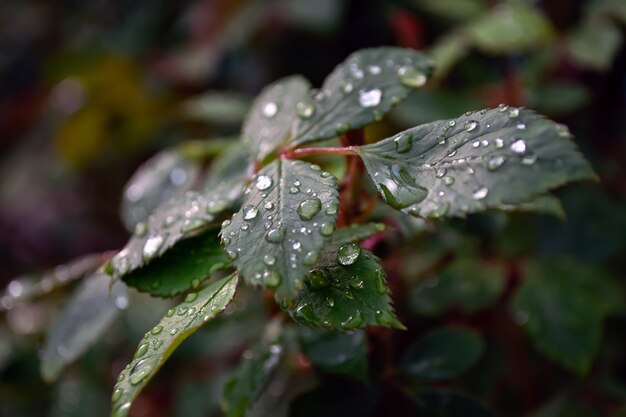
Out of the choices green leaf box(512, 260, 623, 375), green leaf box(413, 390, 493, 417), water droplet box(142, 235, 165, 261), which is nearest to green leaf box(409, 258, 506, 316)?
green leaf box(512, 260, 623, 375)

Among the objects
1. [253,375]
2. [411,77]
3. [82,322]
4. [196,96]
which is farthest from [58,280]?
[196,96]

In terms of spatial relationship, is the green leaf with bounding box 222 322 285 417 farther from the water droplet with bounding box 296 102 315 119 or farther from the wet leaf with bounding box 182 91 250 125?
the wet leaf with bounding box 182 91 250 125

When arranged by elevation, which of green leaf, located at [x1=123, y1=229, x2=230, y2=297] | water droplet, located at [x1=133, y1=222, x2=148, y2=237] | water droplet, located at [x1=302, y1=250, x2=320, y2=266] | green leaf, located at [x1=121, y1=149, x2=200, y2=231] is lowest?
green leaf, located at [x1=121, y1=149, x2=200, y2=231]

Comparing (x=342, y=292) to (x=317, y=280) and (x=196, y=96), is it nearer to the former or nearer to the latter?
(x=317, y=280)

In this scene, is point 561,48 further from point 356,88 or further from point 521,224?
point 356,88

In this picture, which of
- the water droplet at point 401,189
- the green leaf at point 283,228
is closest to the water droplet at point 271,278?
the green leaf at point 283,228

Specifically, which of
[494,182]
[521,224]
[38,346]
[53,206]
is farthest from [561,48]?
[53,206]
